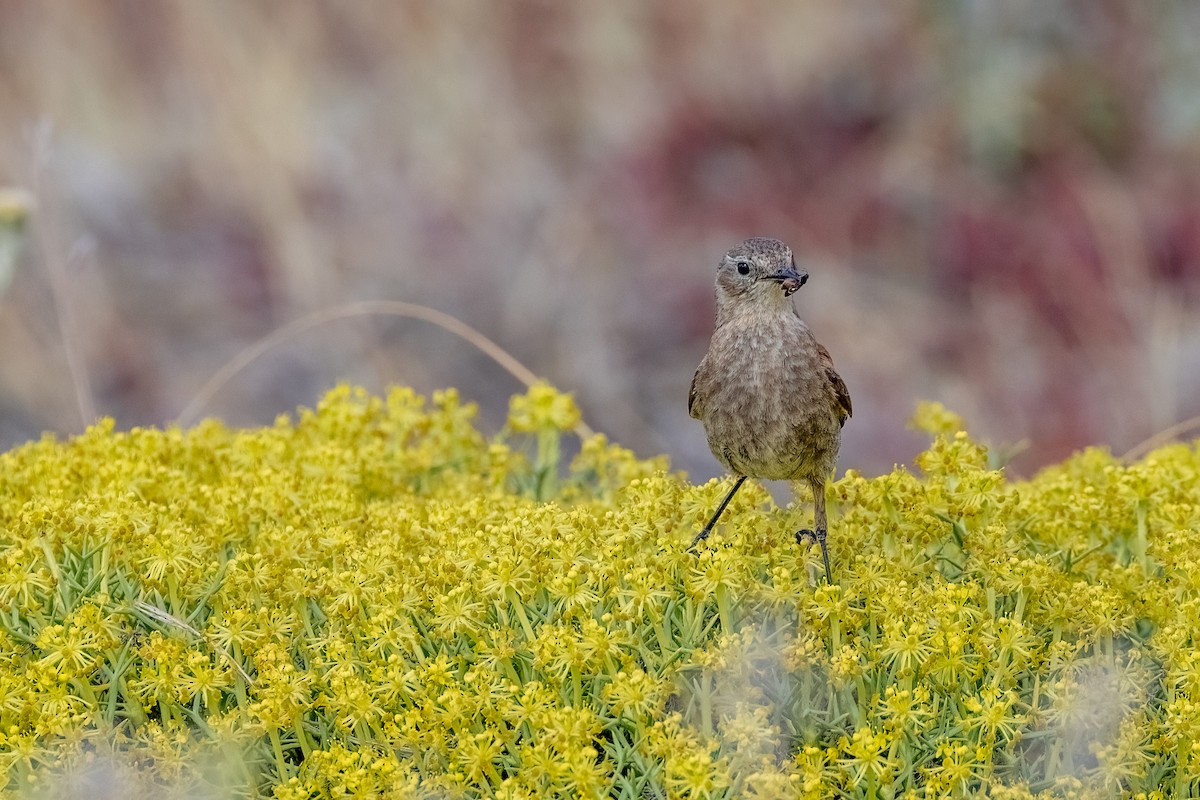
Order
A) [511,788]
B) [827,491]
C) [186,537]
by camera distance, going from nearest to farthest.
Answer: [511,788]
[186,537]
[827,491]

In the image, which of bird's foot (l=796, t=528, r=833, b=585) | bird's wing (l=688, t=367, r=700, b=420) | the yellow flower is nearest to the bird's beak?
bird's wing (l=688, t=367, r=700, b=420)

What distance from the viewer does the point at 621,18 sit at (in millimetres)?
8508

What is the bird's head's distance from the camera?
2.85 meters

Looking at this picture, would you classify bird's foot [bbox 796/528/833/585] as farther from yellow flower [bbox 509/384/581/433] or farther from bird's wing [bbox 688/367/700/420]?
yellow flower [bbox 509/384/581/433]

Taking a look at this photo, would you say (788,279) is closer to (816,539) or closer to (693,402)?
(693,402)

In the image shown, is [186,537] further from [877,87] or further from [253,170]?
[877,87]

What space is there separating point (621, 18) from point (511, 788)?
7.10 meters

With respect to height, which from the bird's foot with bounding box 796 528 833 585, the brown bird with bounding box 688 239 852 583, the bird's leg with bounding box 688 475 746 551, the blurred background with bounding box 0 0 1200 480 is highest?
the blurred background with bounding box 0 0 1200 480

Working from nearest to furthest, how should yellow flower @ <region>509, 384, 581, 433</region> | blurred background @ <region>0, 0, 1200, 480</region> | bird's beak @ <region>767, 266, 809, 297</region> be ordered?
1. bird's beak @ <region>767, 266, 809, 297</region>
2. yellow flower @ <region>509, 384, 581, 433</region>
3. blurred background @ <region>0, 0, 1200, 480</region>

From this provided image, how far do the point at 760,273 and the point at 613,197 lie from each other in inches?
209

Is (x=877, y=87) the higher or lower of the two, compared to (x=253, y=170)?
higher

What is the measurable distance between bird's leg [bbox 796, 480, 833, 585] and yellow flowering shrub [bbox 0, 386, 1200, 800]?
37 millimetres

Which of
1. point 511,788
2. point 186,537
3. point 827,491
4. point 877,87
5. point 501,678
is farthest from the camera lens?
point 877,87

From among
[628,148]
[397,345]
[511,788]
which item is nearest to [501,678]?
[511,788]
